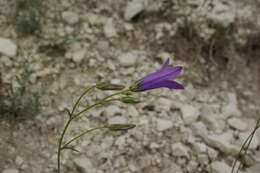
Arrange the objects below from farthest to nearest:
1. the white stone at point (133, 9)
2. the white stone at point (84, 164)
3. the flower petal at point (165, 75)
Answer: the white stone at point (133, 9) → the white stone at point (84, 164) → the flower petal at point (165, 75)

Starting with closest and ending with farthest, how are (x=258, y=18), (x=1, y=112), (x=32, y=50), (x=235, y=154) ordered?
(x=1, y=112) < (x=235, y=154) < (x=32, y=50) < (x=258, y=18)

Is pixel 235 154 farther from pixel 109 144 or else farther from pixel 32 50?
pixel 32 50

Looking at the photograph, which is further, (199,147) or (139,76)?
(139,76)

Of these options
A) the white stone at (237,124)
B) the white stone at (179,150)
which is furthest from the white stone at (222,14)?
the white stone at (179,150)

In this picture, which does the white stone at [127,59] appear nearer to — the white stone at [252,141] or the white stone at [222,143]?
the white stone at [222,143]

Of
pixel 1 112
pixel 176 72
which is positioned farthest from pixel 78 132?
pixel 176 72

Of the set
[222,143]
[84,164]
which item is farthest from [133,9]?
[84,164]

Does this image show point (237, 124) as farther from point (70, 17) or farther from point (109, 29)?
point (70, 17)
